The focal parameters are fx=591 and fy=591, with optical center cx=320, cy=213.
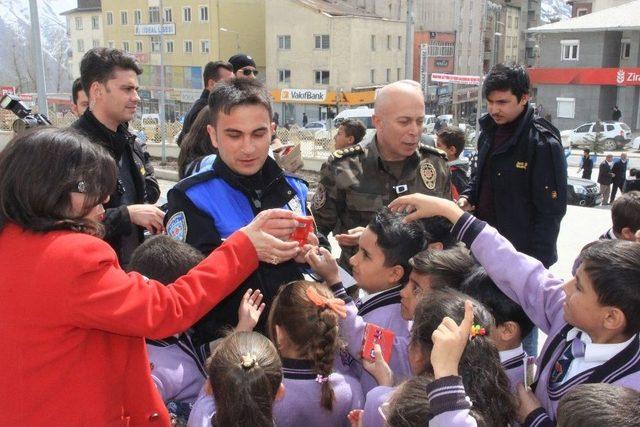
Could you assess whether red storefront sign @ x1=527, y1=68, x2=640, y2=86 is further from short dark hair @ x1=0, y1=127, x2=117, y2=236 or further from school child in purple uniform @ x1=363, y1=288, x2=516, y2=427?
short dark hair @ x1=0, y1=127, x2=117, y2=236

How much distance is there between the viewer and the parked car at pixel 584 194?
54.1 ft

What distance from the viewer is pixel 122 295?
5.83 feet

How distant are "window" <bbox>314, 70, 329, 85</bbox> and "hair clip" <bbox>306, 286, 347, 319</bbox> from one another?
40.4 metres

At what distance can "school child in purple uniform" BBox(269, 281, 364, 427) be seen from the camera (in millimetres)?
2371

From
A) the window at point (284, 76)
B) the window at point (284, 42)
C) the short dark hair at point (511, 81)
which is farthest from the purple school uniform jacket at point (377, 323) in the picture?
the window at point (284, 42)

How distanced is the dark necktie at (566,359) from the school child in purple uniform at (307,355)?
0.84m

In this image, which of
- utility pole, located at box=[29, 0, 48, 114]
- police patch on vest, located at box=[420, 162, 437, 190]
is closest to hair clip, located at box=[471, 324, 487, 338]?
police patch on vest, located at box=[420, 162, 437, 190]

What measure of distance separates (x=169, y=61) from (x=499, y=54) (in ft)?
114

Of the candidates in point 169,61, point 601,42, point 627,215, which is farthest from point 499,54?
point 627,215

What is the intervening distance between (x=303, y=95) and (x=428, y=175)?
38.4 meters

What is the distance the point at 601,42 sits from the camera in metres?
36.3

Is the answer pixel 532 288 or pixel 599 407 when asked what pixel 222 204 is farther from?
pixel 599 407

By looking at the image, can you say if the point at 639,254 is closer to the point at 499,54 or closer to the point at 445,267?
the point at 445,267

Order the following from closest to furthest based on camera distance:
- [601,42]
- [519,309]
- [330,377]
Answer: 1. [330,377]
2. [519,309]
3. [601,42]
